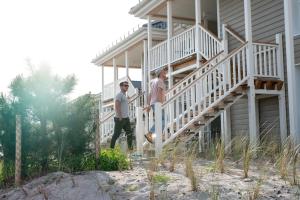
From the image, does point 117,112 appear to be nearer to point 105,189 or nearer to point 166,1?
point 105,189

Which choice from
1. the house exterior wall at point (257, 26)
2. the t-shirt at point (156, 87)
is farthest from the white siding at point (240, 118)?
the t-shirt at point (156, 87)

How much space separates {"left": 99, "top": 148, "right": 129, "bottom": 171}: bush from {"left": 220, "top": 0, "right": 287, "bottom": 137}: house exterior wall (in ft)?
17.8

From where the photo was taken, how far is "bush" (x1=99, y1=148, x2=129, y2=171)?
725 centimetres

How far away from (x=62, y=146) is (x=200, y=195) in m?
3.20

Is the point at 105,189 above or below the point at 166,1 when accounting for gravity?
below

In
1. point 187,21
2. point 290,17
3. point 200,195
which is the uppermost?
point 187,21

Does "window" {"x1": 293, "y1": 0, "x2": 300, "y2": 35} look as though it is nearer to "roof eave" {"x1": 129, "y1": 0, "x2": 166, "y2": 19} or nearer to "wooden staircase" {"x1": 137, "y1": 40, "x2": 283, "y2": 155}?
"wooden staircase" {"x1": 137, "y1": 40, "x2": 283, "y2": 155}

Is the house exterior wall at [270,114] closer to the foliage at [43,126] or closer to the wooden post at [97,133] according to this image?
the wooden post at [97,133]

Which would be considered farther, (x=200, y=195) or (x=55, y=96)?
(x=55, y=96)

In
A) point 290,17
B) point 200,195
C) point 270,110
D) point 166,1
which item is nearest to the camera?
point 200,195

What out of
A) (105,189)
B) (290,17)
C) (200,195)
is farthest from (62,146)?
(290,17)

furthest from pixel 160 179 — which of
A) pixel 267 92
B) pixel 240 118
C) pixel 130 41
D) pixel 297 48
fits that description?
pixel 130 41

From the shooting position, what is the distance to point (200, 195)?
512 cm

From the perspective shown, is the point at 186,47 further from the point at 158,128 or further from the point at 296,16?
the point at 158,128
